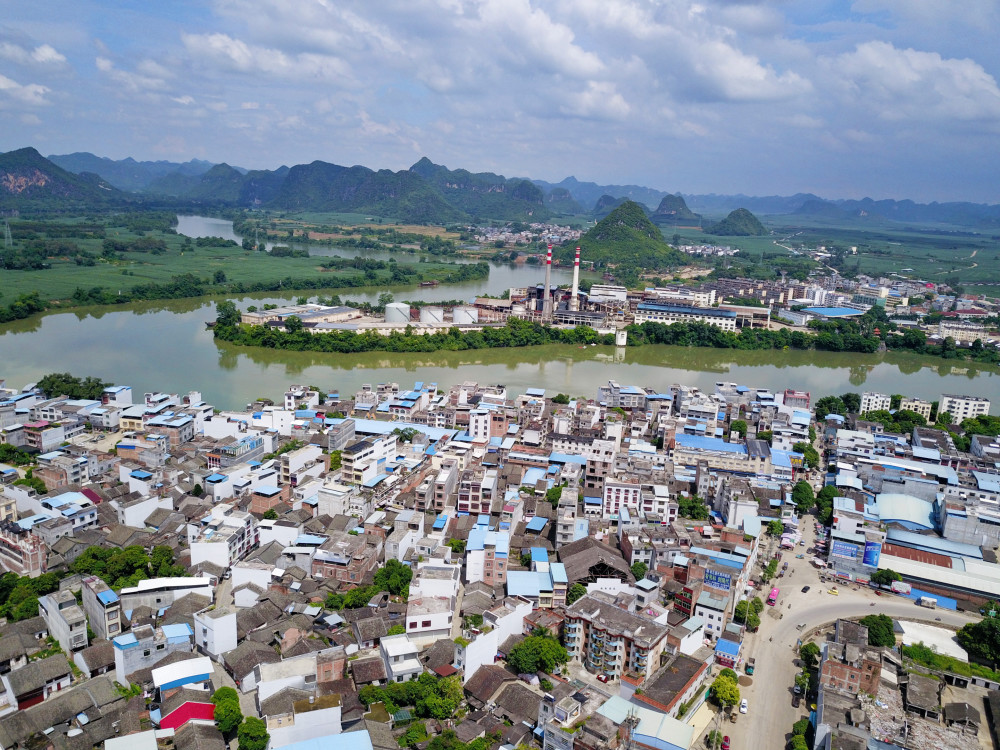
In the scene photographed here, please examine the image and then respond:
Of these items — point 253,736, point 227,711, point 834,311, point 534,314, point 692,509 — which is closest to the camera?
point 253,736

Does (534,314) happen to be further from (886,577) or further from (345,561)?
(345,561)

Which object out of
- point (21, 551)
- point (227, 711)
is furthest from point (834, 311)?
point (21, 551)

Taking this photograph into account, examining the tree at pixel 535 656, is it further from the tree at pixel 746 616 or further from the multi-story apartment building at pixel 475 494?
the multi-story apartment building at pixel 475 494

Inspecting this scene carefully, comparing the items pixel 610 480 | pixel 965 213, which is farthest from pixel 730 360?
pixel 965 213

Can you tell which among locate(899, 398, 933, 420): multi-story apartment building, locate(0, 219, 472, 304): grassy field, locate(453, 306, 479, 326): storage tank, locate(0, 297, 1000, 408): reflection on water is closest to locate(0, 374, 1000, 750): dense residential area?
locate(899, 398, 933, 420): multi-story apartment building

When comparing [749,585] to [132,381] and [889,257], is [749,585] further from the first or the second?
[889,257]

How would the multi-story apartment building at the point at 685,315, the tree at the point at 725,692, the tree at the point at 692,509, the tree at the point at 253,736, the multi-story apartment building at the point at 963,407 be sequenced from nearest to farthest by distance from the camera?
1. the tree at the point at 253,736
2. the tree at the point at 725,692
3. the tree at the point at 692,509
4. the multi-story apartment building at the point at 963,407
5. the multi-story apartment building at the point at 685,315

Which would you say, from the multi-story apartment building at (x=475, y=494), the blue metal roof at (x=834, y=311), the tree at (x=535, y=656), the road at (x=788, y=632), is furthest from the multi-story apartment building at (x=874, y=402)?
the blue metal roof at (x=834, y=311)
